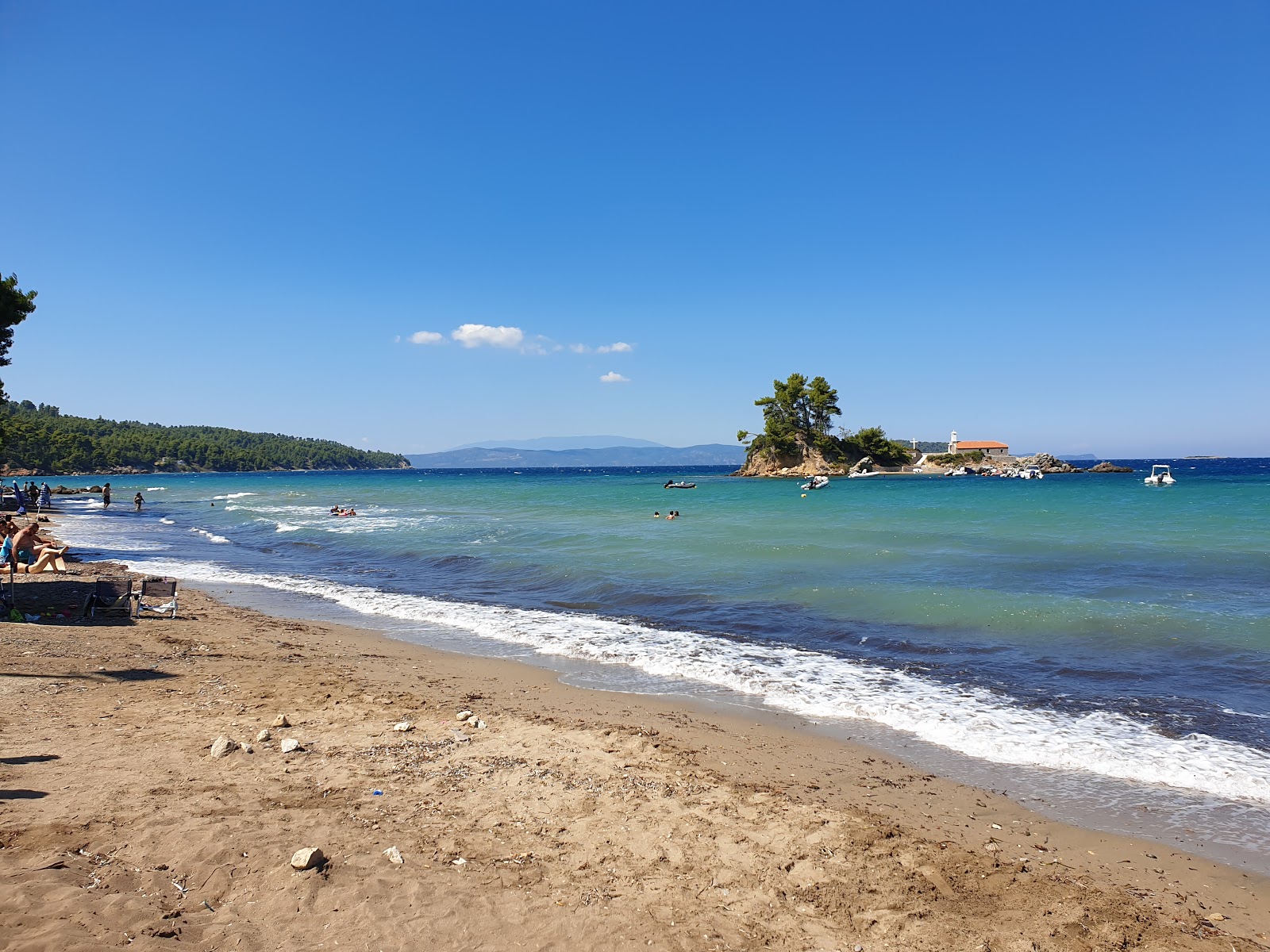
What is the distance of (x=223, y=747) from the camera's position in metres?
6.01

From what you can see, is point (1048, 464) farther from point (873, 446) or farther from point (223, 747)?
point (223, 747)

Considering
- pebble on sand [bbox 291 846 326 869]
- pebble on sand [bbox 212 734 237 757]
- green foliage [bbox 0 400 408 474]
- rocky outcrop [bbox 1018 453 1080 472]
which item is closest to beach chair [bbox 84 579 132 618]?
pebble on sand [bbox 212 734 237 757]

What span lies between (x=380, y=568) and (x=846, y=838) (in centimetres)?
1834

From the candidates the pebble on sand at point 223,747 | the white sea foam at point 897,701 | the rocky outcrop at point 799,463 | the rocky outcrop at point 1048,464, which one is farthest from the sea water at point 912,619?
the rocky outcrop at point 1048,464

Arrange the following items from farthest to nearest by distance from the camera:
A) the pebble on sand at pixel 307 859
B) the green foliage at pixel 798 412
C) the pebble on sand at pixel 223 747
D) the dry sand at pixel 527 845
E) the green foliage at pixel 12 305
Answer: the green foliage at pixel 798 412 < the green foliage at pixel 12 305 < the pebble on sand at pixel 223 747 < the pebble on sand at pixel 307 859 < the dry sand at pixel 527 845

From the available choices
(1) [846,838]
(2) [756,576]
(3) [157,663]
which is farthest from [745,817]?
(2) [756,576]

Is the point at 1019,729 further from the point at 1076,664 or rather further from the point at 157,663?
the point at 157,663

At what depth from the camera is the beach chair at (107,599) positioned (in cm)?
1207

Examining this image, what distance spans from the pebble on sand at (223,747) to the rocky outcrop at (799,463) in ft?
327

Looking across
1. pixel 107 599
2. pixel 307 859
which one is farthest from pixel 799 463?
pixel 307 859

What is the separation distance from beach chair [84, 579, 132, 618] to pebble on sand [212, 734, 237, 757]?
324 inches

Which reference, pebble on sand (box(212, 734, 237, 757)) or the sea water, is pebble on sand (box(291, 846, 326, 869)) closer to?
pebble on sand (box(212, 734, 237, 757))

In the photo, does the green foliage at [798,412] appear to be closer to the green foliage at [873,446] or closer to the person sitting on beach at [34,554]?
the green foliage at [873,446]

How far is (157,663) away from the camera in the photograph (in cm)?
935
